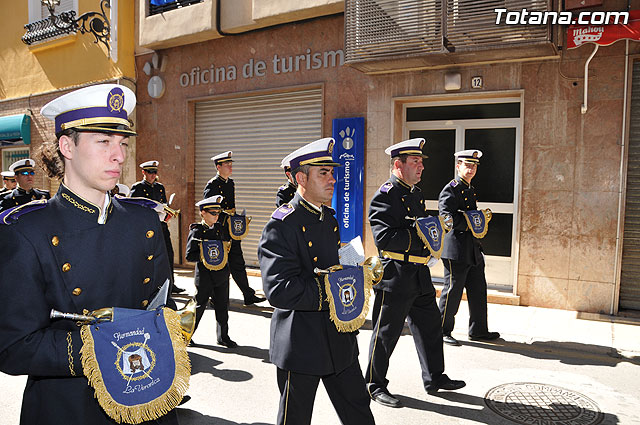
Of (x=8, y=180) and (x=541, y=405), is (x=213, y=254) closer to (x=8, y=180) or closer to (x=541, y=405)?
(x=541, y=405)

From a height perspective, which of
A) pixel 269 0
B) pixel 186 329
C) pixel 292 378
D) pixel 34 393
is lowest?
pixel 292 378

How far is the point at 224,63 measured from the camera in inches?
Result: 461

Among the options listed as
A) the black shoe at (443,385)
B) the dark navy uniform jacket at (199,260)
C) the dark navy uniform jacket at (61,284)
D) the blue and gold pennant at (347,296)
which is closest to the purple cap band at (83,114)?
the dark navy uniform jacket at (61,284)

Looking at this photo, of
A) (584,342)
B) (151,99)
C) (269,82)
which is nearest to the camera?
(584,342)

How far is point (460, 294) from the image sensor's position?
21.1ft

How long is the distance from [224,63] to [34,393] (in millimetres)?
10500

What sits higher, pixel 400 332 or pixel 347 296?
pixel 347 296

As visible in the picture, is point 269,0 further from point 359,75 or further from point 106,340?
point 106,340

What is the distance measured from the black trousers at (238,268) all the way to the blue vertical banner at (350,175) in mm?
2100

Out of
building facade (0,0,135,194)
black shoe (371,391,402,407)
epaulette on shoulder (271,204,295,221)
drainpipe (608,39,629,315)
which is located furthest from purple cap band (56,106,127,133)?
building facade (0,0,135,194)

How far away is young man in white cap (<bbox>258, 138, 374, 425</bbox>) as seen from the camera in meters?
3.15

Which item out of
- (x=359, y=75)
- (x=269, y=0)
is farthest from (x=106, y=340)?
(x=269, y=0)

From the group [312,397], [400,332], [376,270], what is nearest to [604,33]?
[400,332]

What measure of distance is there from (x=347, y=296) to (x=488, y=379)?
2.84m
